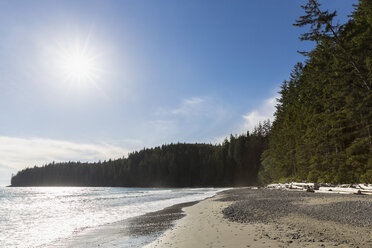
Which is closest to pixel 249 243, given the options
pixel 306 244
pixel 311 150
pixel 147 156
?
pixel 306 244

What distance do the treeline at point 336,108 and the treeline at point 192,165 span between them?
54161mm

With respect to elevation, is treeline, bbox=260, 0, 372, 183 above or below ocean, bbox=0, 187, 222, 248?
above

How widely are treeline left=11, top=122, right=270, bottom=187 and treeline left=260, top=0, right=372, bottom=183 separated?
5416 centimetres

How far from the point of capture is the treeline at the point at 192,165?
4363 inches

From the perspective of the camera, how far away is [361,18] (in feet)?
77.6

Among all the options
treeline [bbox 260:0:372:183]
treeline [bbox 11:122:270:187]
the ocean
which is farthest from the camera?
treeline [bbox 11:122:270:187]

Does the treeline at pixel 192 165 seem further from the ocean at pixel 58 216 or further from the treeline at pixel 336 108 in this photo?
the ocean at pixel 58 216

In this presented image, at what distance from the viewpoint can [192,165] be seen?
488 ft

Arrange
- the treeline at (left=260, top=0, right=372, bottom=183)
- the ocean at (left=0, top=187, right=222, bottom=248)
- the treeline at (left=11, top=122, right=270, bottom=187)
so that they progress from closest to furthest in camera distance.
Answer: the ocean at (left=0, top=187, right=222, bottom=248)
the treeline at (left=260, top=0, right=372, bottom=183)
the treeline at (left=11, top=122, right=270, bottom=187)

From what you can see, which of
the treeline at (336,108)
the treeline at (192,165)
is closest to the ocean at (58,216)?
the treeline at (336,108)

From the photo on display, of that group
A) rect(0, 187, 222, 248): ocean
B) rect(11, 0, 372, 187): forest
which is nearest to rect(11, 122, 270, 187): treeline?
rect(11, 0, 372, 187): forest

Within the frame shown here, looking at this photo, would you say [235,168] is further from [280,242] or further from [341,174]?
[280,242]

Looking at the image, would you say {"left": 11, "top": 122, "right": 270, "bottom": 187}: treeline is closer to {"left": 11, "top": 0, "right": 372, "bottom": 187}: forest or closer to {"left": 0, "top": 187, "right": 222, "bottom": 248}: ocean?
{"left": 11, "top": 0, "right": 372, "bottom": 187}: forest

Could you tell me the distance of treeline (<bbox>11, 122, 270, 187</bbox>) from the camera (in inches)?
4363
